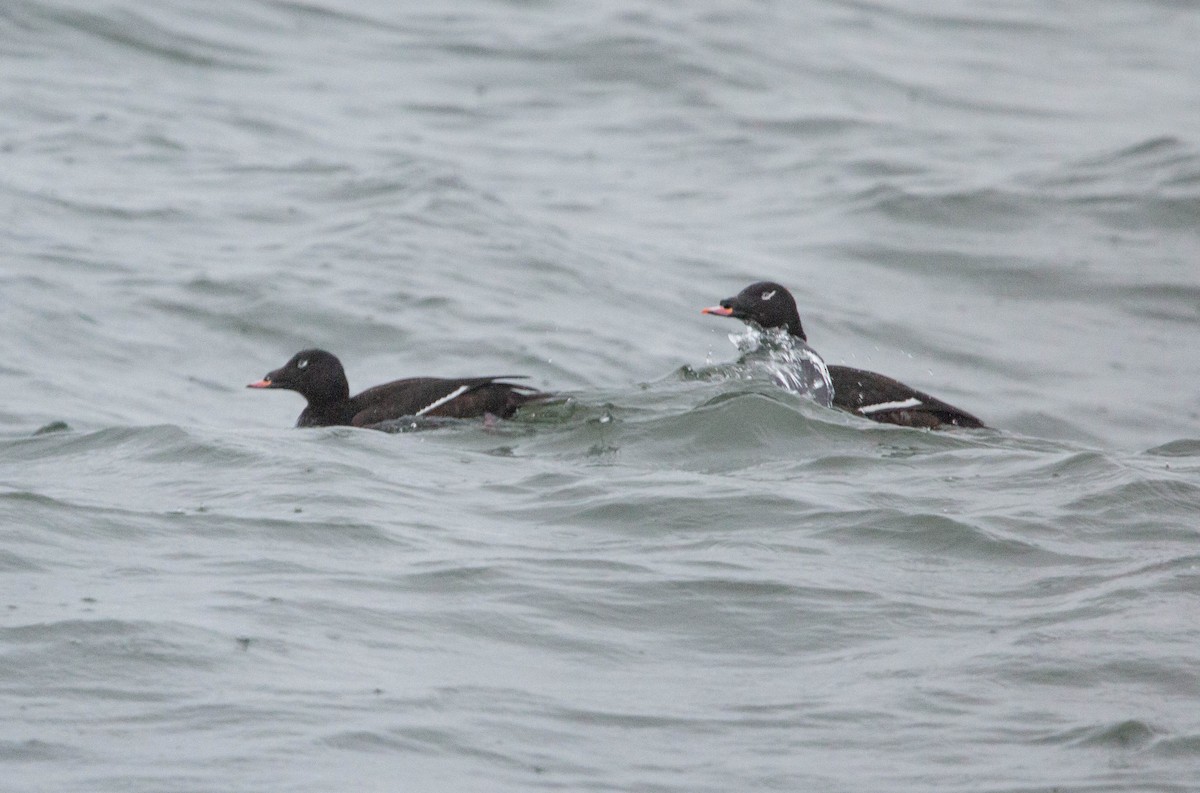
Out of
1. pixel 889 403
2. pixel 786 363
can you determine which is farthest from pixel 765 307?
pixel 889 403

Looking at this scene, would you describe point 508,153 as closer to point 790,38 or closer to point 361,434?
point 790,38

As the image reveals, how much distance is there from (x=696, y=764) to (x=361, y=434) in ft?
13.5

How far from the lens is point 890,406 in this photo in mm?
9211

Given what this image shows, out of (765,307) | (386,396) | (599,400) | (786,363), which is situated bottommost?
(386,396)

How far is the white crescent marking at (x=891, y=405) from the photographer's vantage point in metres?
9.19

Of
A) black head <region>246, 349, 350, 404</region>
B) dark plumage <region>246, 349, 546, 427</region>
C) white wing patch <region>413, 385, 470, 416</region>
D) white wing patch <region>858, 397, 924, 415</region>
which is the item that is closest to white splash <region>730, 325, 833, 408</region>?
white wing patch <region>858, 397, 924, 415</region>

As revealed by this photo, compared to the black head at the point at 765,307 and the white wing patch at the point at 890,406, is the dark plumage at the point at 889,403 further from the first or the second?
the black head at the point at 765,307

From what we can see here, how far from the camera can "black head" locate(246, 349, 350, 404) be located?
9.56 meters

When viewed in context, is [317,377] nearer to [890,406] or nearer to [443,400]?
[443,400]

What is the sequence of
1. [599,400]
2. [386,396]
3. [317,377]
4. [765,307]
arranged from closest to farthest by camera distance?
[599,400] → [386,396] → [317,377] → [765,307]

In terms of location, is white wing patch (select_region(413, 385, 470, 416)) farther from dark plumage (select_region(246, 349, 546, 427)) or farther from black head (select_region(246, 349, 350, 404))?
black head (select_region(246, 349, 350, 404))

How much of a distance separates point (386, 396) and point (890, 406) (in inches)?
102

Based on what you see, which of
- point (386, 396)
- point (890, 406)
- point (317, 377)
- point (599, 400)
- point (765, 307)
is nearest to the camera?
point (599, 400)

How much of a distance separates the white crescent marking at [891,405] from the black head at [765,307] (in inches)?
38.9
